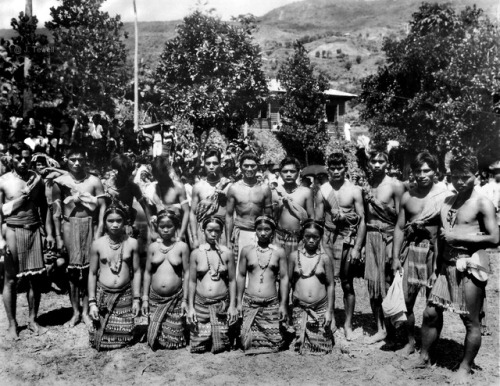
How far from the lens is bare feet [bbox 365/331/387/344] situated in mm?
5352

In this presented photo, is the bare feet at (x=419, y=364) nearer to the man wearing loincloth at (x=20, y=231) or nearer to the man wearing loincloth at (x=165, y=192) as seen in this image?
the man wearing loincloth at (x=165, y=192)

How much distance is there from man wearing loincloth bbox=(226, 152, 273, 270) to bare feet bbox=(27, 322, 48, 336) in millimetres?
2296

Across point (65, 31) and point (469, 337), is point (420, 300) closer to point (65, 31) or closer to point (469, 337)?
point (469, 337)

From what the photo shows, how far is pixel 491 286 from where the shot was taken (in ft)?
25.6

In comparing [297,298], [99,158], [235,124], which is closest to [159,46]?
[235,124]

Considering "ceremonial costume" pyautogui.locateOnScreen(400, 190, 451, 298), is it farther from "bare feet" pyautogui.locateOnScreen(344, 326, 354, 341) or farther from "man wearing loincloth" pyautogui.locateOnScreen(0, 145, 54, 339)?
"man wearing loincloth" pyautogui.locateOnScreen(0, 145, 54, 339)

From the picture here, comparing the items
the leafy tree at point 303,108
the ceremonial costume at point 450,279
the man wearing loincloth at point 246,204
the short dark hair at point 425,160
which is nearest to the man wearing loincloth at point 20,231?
the man wearing loincloth at point 246,204

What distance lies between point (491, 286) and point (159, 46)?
73.0 meters

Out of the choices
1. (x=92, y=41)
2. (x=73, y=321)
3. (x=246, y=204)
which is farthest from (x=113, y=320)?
(x=92, y=41)

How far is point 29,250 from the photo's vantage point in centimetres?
539

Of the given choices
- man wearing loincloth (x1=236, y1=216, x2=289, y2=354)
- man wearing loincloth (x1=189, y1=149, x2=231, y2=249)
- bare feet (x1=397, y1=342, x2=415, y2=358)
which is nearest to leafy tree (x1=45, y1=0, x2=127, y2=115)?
man wearing loincloth (x1=189, y1=149, x2=231, y2=249)

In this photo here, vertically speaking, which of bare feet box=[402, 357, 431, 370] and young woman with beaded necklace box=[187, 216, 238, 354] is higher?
young woman with beaded necklace box=[187, 216, 238, 354]

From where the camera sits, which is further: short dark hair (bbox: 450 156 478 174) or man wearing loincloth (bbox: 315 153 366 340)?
man wearing loincloth (bbox: 315 153 366 340)

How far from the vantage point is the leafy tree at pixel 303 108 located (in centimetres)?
2892
